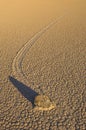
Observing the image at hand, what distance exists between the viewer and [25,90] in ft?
57.4

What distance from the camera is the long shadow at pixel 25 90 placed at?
16609 mm

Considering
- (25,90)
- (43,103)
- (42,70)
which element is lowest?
(43,103)

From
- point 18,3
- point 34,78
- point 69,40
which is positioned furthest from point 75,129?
point 18,3

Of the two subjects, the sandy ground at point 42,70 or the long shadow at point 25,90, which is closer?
the sandy ground at point 42,70

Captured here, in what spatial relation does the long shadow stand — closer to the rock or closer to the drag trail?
the drag trail

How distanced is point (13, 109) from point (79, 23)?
70.0 ft

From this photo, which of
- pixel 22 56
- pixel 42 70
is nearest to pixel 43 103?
pixel 42 70

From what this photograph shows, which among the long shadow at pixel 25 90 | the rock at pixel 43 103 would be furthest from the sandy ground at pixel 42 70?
the rock at pixel 43 103

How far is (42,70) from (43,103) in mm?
5226

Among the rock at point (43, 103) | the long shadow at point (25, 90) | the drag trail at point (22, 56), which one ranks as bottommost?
the rock at point (43, 103)

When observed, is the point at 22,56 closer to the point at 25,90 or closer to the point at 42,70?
the point at 42,70

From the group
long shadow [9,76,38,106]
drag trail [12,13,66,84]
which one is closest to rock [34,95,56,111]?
long shadow [9,76,38,106]

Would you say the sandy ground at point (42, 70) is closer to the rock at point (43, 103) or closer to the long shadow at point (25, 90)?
the long shadow at point (25, 90)

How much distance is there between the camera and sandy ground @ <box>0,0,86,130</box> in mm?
14430
